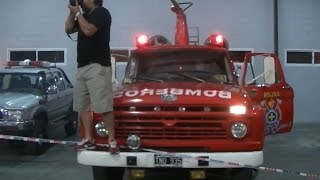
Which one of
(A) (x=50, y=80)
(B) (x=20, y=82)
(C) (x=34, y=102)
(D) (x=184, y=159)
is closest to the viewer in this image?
(D) (x=184, y=159)

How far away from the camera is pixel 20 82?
1100cm

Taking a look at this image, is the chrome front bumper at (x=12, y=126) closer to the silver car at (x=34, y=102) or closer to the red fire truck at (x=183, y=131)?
the silver car at (x=34, y=102)

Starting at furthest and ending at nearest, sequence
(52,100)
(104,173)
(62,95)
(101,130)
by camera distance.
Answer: (62,95) → (52,100) → (104,173) → (101,130)

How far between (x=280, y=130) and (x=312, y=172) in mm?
988

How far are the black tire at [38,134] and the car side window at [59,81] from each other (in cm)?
157

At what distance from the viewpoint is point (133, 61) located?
25.8 ft

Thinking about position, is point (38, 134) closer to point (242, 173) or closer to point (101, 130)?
point (101, 130)

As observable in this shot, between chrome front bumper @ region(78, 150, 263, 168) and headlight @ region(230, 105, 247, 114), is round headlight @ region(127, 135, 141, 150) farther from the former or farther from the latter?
headlight @ region(230, 105, 247, 114)

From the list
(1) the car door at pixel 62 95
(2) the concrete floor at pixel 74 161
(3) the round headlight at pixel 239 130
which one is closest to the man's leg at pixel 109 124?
(3) the round headlight at pixel 239 130

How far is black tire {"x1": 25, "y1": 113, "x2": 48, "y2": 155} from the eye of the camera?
1003 cm

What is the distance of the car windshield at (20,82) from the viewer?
1074cm

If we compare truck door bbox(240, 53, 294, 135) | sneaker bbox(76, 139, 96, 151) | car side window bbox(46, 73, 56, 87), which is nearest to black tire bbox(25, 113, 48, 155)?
car side window bbox(46, 73, 56, 87)

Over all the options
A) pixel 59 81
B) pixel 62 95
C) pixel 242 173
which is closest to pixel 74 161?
pixel 62 95

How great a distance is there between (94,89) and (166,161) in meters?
1.15
